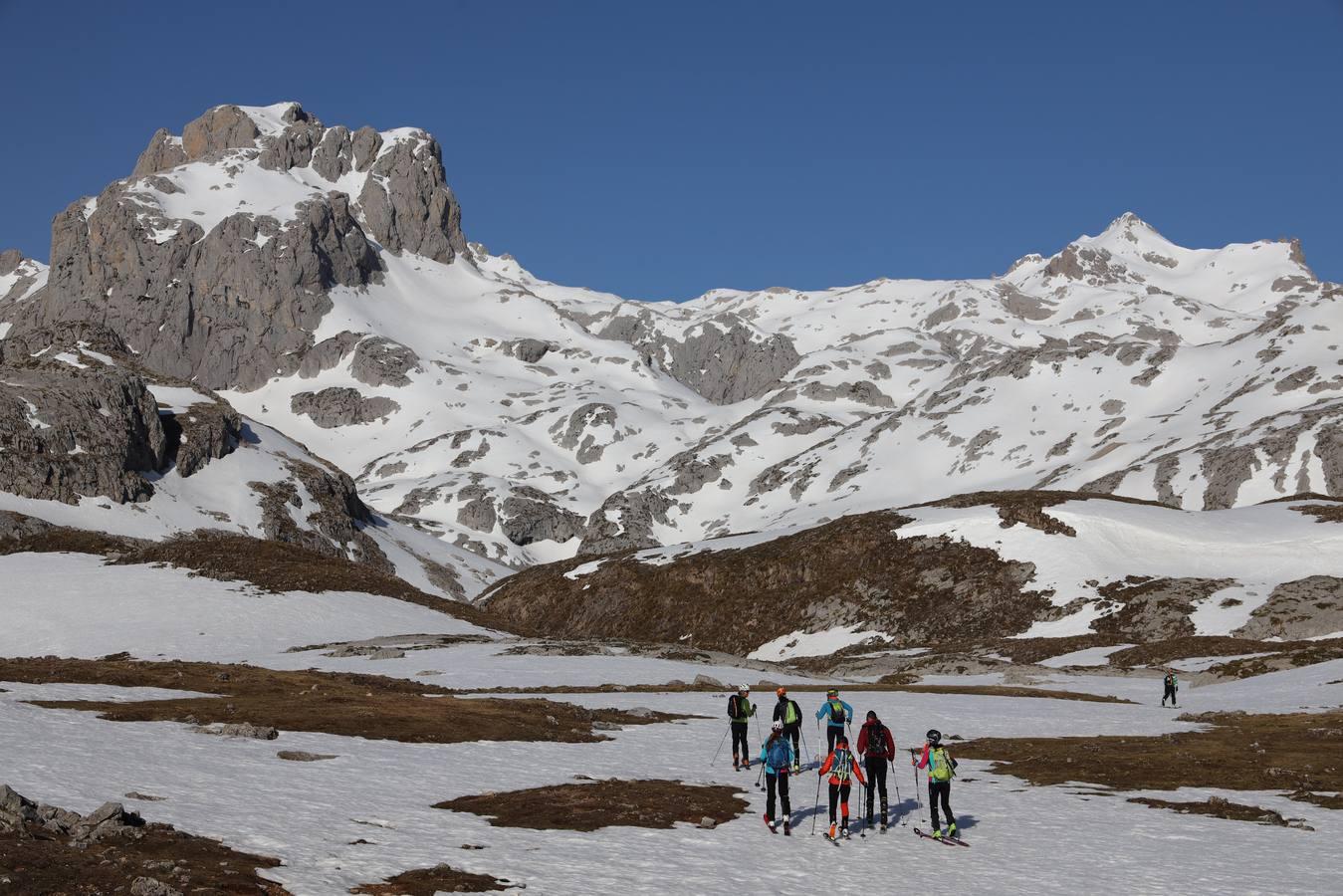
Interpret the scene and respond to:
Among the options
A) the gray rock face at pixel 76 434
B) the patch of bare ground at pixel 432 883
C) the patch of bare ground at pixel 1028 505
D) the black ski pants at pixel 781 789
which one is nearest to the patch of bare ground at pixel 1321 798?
the black ski pants at pixel 781 789

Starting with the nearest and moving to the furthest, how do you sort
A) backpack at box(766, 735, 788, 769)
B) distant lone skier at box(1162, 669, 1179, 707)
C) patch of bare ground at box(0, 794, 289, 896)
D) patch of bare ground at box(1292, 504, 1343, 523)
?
1. patch of bare ground at box(0, 794, 289, 896)
2. backpack at box(766, 735, 788, 769)
3. distant lone skier at box(1162, 669, 1179, 707)
4. patch of bare ground at box(1292, 504, 1343, 523)

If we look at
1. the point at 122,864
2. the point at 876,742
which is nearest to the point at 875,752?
the point at 876,742

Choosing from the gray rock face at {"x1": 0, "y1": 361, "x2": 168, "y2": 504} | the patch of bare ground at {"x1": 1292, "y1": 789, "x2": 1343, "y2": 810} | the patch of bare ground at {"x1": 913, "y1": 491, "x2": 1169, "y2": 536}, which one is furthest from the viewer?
the gray rock face at {"x1": 0, "y1": 361, "x2": 168, "y2": 504}

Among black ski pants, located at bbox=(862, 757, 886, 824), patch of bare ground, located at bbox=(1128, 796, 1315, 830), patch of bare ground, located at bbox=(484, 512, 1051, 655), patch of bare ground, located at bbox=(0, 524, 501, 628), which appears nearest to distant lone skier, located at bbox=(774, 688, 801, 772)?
black ski pants, located at bbox=(862, 757, 886, 824)

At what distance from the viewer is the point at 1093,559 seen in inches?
4899

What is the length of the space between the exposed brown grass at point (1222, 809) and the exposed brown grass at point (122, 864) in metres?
26.0

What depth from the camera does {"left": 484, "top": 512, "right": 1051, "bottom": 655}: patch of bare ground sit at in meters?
122

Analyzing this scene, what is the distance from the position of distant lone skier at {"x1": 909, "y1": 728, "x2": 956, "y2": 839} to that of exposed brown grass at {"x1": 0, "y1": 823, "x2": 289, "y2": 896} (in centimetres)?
1668

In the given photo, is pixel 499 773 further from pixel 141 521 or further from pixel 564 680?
pixel 141 521

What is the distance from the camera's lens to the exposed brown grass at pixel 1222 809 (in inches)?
1309

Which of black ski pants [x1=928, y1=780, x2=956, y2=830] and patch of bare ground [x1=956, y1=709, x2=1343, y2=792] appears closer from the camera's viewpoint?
black ski pants [x1=928, y1=780, x2=956, y2=830]

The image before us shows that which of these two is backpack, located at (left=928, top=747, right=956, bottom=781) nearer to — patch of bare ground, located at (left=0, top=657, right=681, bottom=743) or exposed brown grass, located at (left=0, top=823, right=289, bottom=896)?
exposed brown grass, located at (left=0, top=823, right=289, bottom=896)

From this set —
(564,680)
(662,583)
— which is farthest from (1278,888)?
(662,583)

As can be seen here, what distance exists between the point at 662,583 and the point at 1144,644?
60647 mm
